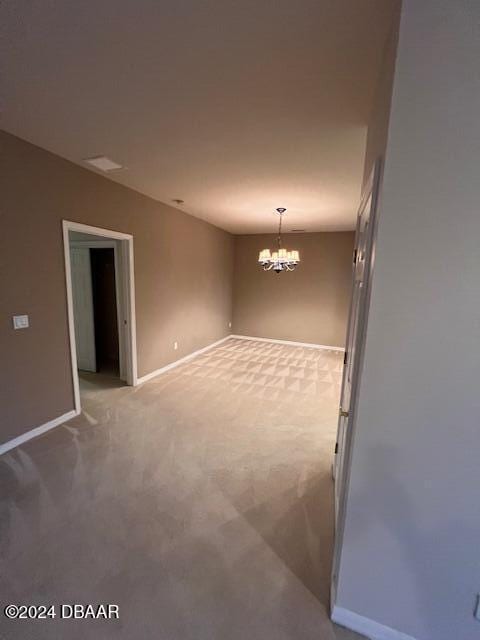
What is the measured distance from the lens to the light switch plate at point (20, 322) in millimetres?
2408

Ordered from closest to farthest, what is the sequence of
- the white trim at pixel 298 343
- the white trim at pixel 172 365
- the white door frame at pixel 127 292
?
Result: the white door frame at pixel 127 292 → the white trim at pixel 172 365 → the white trim at pixel 298 343

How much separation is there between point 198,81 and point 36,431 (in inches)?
125

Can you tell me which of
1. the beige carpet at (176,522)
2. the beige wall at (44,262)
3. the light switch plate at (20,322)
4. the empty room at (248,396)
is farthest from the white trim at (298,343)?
the light switch plate at (20,322)

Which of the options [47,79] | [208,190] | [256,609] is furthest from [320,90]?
[256,609]

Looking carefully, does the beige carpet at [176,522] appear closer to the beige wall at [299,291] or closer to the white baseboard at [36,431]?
the white baseboard at [36,431]

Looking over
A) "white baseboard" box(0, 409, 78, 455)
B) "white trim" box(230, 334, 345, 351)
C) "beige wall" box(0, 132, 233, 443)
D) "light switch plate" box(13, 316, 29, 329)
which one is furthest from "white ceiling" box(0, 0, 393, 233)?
"white trim" box(230, 334, 345, 351)

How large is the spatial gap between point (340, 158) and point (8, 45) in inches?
92.3

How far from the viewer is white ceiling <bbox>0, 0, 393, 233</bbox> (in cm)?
118

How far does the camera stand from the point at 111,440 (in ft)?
8.74

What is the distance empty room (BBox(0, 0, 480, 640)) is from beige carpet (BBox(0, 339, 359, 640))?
13 millimetres

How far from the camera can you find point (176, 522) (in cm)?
181

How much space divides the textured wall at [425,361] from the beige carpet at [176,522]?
0.45 meters

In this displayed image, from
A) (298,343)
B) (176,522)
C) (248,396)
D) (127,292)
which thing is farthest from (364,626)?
(298,343)

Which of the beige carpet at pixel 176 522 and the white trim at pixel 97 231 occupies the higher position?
the white trim at pixel 97 231
